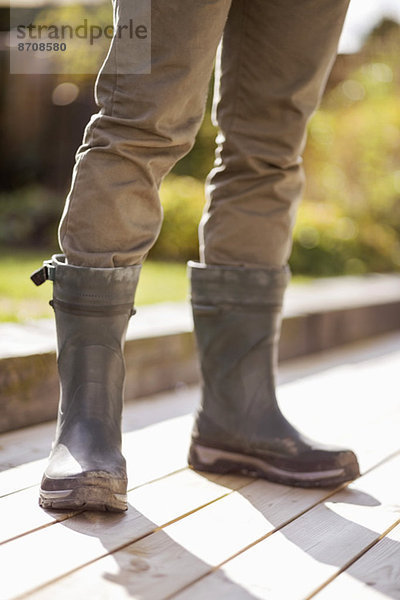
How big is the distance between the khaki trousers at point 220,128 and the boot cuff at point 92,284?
13 millimetres

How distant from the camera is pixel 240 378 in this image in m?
1.27

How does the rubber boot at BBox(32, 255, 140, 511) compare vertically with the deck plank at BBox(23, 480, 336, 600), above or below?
above

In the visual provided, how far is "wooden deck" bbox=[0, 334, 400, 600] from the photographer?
820 mm

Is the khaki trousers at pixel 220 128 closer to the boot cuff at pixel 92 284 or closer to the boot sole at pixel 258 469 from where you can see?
the boot cuff at pixel 92 284

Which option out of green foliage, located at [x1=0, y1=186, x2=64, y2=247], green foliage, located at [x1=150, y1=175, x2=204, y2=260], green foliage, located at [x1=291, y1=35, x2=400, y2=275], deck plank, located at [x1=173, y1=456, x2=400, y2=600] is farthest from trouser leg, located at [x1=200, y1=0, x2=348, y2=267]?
green foliage, located at [x1=291, y1=35, x2=400, y2=275]

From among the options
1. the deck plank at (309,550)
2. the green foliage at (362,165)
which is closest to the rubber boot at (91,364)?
the deck plank at (309,550)

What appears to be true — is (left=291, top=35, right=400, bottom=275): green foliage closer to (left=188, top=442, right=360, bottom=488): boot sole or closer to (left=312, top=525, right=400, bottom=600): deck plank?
(left=188, top=442, right=360, bottom=488): boot sole

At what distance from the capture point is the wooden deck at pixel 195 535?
0.82 m

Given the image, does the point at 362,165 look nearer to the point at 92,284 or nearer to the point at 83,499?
the point at 92,284

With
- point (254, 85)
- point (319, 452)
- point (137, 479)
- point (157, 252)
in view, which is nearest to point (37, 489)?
point (137, 479)

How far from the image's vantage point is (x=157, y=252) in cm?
490

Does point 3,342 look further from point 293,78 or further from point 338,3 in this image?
point 338,3

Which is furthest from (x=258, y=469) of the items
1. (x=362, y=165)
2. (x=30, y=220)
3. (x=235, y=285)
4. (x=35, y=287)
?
(x=362, y=165)

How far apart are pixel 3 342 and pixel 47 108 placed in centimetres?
553
